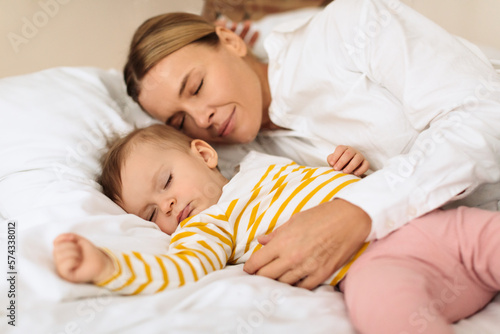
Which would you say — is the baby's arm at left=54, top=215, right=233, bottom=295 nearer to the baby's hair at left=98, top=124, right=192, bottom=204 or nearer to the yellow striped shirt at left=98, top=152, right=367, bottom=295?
the yellow striped shirt at left=98, top=152, right=367, bottom=295

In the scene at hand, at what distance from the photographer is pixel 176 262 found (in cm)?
83

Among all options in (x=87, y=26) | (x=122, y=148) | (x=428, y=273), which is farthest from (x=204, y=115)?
(x=87, y=26)

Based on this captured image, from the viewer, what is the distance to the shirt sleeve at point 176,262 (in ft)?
2.53

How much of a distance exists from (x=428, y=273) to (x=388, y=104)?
19.8 inches

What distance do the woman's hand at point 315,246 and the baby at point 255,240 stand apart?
0.04 meters

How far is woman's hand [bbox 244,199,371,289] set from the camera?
0.83m

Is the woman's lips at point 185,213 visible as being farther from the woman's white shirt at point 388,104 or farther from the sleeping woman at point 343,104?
the woman's white shirt at point 388,104

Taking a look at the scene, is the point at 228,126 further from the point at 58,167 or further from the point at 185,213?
the point at 58,167

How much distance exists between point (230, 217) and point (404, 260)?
39cm

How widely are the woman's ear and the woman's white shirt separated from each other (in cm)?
10

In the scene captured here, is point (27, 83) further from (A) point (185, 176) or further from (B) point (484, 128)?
(B) point (484, 128)

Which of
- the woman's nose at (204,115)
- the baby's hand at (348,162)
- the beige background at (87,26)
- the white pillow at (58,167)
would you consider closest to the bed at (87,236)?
the white pillow at (58,167)

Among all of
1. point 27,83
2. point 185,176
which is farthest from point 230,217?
point 27,83

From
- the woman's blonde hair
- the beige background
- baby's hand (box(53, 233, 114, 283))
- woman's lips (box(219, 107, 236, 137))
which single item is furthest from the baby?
the beige background
